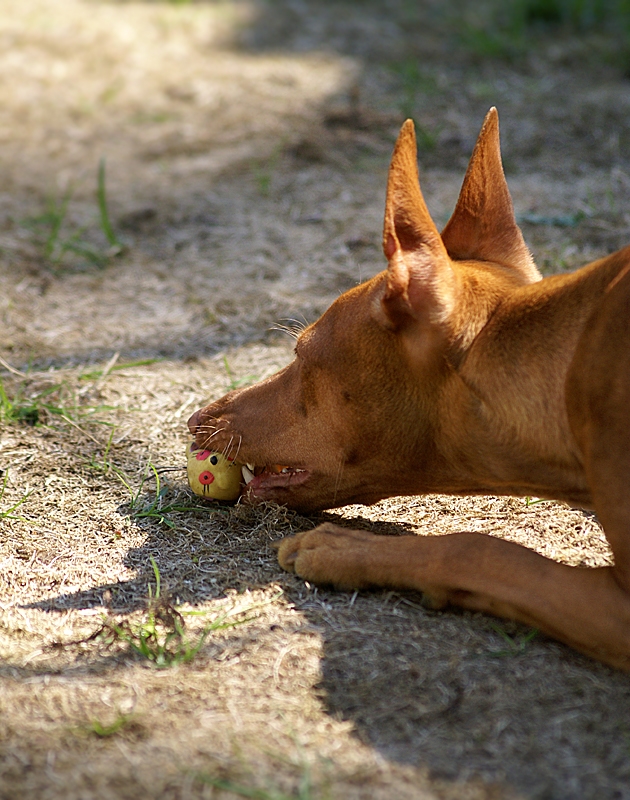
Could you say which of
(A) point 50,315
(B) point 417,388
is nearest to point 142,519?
(B) point 417,388

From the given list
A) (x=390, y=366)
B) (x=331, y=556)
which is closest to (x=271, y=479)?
(x=331, y=556)

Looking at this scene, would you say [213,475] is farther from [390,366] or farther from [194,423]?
[390,366]

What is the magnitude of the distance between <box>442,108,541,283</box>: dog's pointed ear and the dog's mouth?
3.11ft

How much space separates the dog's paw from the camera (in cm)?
299

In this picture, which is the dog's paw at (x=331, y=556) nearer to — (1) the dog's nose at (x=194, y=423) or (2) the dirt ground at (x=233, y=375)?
(2) the dirt ground at (x=233, y=375)

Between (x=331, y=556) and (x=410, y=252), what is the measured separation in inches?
38.1

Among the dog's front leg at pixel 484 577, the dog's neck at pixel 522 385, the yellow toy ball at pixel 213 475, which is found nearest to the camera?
the dog's front leg at pixel 484 577

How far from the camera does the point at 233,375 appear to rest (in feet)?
14.8

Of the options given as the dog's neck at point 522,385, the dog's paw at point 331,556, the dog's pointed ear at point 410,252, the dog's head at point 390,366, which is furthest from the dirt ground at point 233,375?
the dog's pointed ear at point 410,252

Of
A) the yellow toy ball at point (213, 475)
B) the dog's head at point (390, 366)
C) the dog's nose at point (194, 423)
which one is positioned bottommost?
the yellow toy ball at point (213, 475)

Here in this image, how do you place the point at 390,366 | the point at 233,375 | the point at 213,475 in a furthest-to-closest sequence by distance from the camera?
the point at 233,375 → the point at 213,475 → the point at 390,366

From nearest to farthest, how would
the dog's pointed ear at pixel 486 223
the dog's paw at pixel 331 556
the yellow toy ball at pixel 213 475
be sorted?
the dog's paw at pixel 331 556 → the dog's pointed ear at pixel 486 223 → the yellow toy ball at pixel 213 475

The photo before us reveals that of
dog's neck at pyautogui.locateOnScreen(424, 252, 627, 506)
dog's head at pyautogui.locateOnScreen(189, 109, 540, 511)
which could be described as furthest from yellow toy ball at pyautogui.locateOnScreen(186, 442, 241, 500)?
dog's neck at pyautogui.locateOnScreen(424, 252, 627, 506)

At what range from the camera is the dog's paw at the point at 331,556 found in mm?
2988
